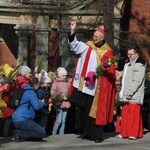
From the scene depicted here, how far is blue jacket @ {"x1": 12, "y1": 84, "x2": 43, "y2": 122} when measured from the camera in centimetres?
955

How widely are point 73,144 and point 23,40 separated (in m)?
10.2

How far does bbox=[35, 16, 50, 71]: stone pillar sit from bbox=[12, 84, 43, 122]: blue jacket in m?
9.06

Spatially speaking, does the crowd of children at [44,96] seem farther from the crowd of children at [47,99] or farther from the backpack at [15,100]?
the backpack at [15,100]

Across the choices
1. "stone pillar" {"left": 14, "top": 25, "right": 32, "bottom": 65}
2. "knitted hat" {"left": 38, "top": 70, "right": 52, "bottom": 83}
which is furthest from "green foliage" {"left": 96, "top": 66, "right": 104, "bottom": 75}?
"stone pillar" {"left": 14, "top": 25, "right": 32, "bottom": 65}

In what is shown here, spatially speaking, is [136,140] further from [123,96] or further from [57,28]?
[57,28]

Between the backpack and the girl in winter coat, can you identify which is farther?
the girl in winter coat

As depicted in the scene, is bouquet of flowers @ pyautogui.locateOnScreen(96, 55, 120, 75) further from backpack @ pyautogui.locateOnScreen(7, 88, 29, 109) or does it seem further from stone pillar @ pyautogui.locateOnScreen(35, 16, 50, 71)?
stone pillar @ pyautogui.locateOnScreen(35, 16, 50, 71)

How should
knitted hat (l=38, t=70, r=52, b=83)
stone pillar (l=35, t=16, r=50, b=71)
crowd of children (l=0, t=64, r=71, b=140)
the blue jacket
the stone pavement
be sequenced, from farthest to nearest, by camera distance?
stone pillar (l=35, t=16, r=50, b=71)
knitted hat (l=38, t=70, r=52, b=83)
crowd of children (l=0, t=64, r=71, b=140)
the blue jacket
the stone pavement

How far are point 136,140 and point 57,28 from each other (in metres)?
9.36

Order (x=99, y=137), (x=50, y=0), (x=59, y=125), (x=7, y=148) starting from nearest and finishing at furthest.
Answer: (x=7, y=148)
(x=99, y=137)
(x=59, y=125)
(x=50, y=0)

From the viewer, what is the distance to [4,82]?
33.8 ft

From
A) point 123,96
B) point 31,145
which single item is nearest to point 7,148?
point 31,145

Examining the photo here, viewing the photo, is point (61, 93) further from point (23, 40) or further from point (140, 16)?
point (140, 16)

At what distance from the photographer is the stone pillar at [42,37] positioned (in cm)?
1875
